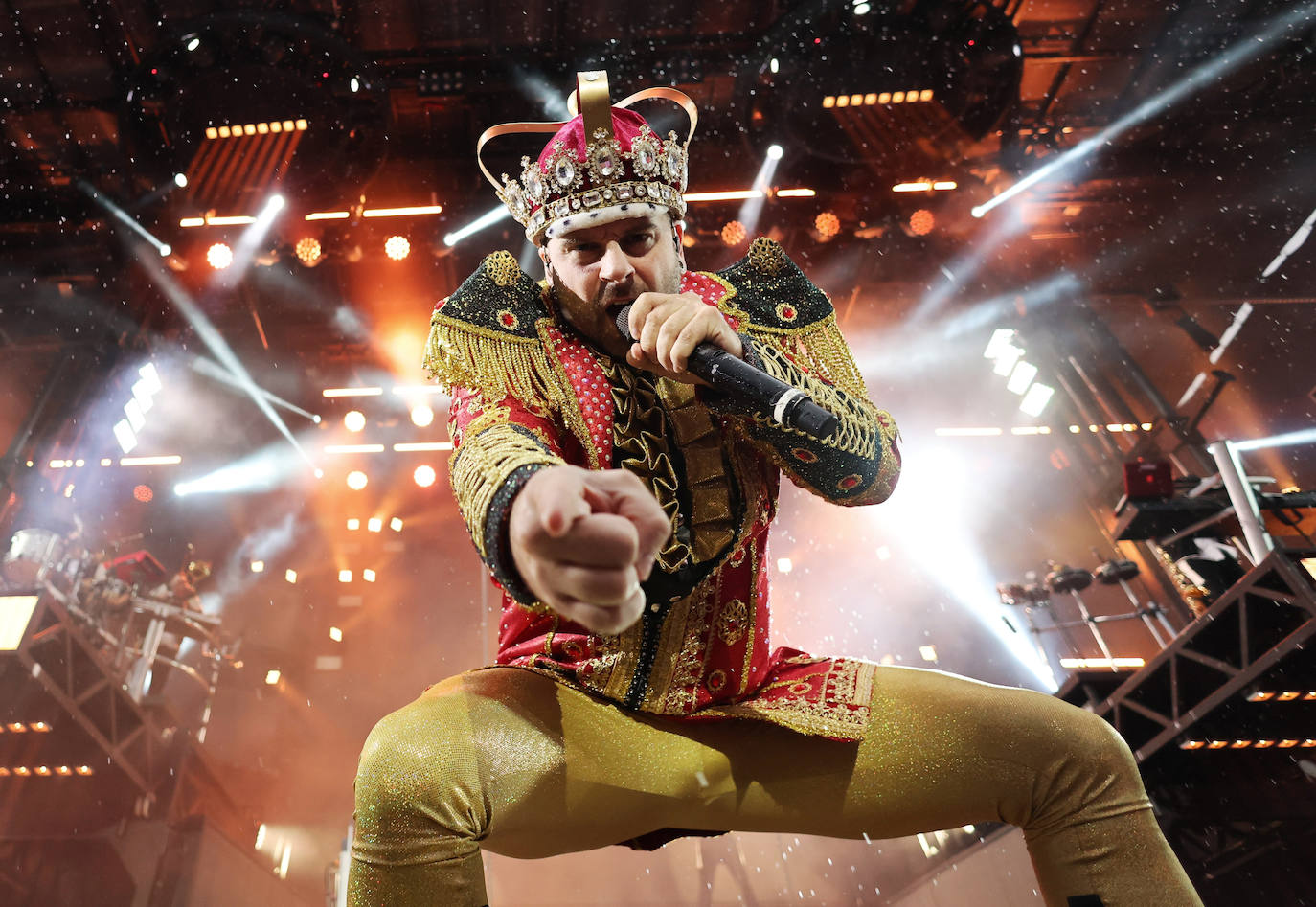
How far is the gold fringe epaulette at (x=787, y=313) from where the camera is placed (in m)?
1.59

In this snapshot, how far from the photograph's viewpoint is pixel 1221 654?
3727 millimetres

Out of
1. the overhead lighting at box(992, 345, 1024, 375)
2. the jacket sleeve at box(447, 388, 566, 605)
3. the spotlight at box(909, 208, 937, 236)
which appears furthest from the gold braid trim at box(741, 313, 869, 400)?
the overhead lighting at box(992, 345, 1024, 375)

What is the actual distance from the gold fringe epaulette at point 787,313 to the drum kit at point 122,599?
21.4 feet

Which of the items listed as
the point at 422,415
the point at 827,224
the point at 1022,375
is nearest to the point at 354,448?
the point at 422,415

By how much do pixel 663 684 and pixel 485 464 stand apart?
1.85 feet

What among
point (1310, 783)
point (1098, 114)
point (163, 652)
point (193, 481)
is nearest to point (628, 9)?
point (1098, 114)

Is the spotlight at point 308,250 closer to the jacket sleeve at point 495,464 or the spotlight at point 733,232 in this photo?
the spotlight at point 733,232

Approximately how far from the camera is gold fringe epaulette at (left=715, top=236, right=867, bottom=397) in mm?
1590

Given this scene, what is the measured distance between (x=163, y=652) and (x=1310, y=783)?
1034cm

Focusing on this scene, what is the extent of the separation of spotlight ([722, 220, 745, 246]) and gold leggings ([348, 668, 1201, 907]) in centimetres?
616

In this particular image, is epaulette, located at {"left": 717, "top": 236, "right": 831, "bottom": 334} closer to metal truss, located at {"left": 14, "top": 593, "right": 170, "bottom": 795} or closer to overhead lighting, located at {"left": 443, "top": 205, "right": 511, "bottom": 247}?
overhead lighting, located at {"left": 443, "top": 205, "right": 511, "bottom": 247}

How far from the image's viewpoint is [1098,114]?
23.6ft

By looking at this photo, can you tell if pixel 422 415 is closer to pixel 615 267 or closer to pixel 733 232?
pixel 733 232

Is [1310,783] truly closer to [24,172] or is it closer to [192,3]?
[192,3]
